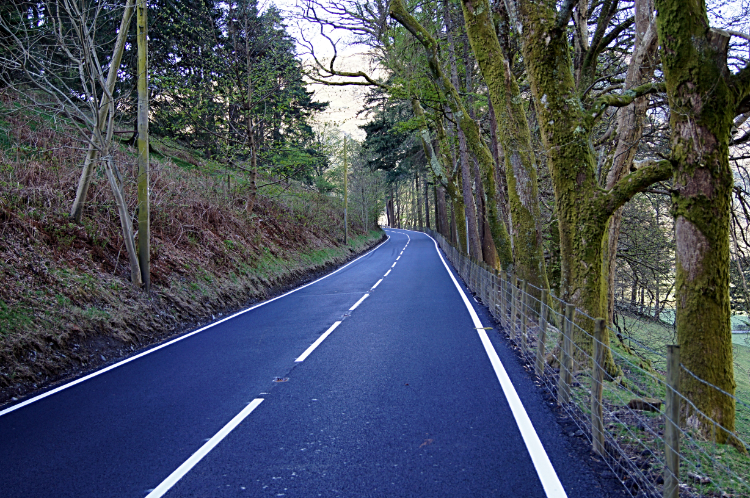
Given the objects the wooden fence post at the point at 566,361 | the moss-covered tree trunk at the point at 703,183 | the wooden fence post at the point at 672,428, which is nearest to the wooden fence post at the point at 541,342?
the wooden fence post at the point at 566,361

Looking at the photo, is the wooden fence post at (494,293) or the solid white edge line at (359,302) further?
the solid white edge line at (359,302)

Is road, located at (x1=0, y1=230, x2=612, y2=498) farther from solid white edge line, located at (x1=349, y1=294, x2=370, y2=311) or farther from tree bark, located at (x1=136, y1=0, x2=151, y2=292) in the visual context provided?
solid white edge line, located at (x1=349, y1=294, x2=370, y2=311)

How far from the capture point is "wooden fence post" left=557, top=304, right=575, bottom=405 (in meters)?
5.39

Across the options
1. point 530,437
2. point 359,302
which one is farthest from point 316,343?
point 359,302

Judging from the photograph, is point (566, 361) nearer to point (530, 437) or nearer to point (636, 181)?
point (530, 437)

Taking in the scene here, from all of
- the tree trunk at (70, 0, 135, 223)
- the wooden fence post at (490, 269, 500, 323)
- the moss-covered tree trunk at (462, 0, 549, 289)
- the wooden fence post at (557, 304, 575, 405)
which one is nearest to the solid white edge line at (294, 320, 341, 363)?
the wooden fence post at (490, 269, 500, 323)

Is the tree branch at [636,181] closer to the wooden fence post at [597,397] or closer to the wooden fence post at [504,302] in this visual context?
the wooden fence post at [597,397]

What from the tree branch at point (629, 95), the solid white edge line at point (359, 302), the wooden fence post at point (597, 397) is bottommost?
the solid white edge line at point (359, 302)

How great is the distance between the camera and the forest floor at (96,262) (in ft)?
25.2

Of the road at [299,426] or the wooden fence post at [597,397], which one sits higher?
the wooden fence post at [597,397]

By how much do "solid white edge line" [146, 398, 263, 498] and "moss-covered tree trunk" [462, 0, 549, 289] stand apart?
6397 millimetres

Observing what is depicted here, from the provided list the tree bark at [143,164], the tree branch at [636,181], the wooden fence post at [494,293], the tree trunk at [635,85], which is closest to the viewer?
the tree branch at [636,181]

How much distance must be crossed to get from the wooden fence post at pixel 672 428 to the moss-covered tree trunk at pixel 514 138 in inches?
256

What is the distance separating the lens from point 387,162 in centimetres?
3503
